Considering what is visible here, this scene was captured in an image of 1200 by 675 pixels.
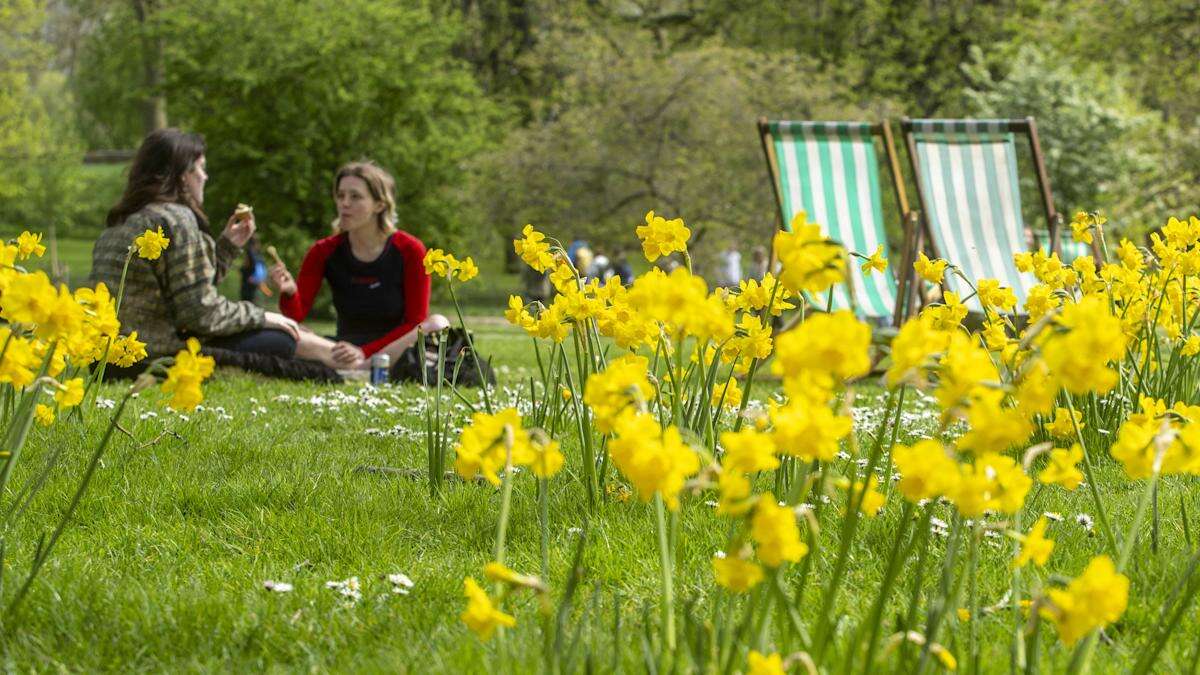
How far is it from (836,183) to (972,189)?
759 mm

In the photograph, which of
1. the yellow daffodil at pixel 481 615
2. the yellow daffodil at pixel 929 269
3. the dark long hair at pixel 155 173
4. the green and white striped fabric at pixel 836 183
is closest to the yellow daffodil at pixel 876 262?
the yellow daffodil at pixel 929 269

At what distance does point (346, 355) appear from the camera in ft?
18.6

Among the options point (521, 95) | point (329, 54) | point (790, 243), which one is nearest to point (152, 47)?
point (329, 54)

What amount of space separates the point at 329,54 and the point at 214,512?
1618cm

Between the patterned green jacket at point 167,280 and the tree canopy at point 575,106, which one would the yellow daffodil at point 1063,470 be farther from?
the tree canopy at point 575,106

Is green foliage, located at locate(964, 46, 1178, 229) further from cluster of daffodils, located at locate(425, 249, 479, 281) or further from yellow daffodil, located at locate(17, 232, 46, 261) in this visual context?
yellow daffodil, located at locate(17, 232, 46, 261)

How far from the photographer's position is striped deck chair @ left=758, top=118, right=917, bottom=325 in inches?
278

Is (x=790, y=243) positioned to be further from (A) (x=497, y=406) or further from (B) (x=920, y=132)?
(B) (x=920, y=132)

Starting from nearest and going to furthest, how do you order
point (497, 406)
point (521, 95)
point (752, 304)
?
point (752, 304) < point (497, 406) < point (521, 95)

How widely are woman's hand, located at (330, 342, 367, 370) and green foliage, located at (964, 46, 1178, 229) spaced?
14.6 metres

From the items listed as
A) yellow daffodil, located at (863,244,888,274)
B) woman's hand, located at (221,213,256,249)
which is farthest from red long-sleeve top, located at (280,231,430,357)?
yellow daffodil, located at (863,244,888,274)

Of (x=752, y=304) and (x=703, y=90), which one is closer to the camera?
(x=752, y=304)

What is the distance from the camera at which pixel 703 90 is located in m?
19.2

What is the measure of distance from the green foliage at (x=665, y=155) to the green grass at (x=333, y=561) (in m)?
16.3
